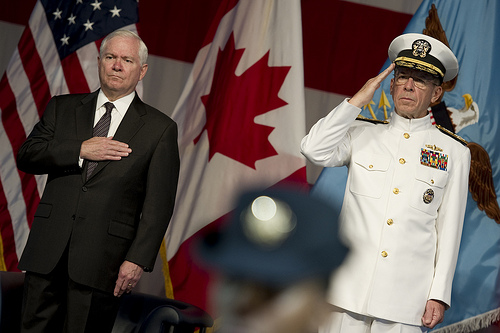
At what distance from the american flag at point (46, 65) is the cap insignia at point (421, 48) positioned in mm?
1783

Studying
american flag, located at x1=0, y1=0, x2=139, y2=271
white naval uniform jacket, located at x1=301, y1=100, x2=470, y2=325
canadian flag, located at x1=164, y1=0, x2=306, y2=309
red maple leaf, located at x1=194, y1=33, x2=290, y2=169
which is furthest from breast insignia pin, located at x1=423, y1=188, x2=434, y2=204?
american flag, located at x1=0, y1=0, x2=139, y2=271

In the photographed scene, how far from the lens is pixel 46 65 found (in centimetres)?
323

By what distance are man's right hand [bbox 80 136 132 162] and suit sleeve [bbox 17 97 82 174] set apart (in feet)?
0.08

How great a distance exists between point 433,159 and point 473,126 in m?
1.04

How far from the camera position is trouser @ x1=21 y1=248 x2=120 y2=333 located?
1.74 m

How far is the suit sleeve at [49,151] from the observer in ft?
5.92

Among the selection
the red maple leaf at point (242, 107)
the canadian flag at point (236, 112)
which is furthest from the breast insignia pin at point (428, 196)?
the red maple leaf at point (242, 107)

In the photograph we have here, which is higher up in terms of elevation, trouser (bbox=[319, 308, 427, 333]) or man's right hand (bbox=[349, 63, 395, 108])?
man's right hand (bbox=[349, 63, 395, 108])

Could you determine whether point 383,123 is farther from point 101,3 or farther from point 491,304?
point 101,3

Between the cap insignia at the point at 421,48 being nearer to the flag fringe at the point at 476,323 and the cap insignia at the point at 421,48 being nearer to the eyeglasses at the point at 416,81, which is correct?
the eyeglasses at the point at 416,81

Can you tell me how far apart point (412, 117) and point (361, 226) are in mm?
392

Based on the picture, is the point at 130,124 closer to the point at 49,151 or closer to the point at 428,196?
the point at 49,151

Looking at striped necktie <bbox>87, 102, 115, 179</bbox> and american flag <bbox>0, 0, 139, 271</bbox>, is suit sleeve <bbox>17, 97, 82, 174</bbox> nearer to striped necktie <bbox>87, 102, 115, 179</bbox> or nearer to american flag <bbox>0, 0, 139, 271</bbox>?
striped necktie <bbox>87, 102, 115, 179</bbox>

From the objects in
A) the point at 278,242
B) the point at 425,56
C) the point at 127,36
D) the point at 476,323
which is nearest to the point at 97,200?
the point at 127,36
